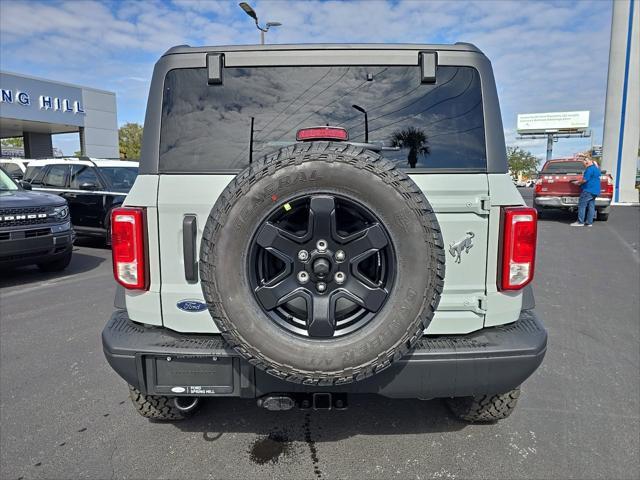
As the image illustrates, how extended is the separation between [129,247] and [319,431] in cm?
157

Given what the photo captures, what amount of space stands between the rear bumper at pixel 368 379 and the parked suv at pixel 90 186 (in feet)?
22.8

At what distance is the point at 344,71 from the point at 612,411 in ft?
9.06

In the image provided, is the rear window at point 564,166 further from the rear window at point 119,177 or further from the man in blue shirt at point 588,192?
the rear window at point 119,177

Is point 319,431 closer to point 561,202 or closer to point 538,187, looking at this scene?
point 561,202

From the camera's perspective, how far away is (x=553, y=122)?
80.4 meters

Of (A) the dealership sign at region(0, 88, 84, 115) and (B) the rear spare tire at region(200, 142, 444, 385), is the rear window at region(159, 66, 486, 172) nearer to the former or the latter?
(B) the rear spare tire at region(200, 142, 444, 385)

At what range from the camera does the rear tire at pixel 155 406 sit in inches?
102

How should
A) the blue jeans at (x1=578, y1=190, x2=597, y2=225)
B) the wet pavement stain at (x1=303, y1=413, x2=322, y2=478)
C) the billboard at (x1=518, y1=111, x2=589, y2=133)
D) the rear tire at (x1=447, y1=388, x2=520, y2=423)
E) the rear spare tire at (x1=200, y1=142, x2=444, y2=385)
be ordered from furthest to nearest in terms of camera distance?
the billboard at (x1=518, y1=111, x2=589, y2=133)
the blue jeans at (x1=578, y1=190, x2=597, y2=225)
the rear tire at (x1=447, y1=388, x2=520, y2=423)
the wet pavement stain at (x1=303, y1=413, x2=322, y2=478)
the rear spare tire at (x1=200, y1=142, x2=444, y2=385)

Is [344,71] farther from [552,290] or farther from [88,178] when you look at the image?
[88,178]

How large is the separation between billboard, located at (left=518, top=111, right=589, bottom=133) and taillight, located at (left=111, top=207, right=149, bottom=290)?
90626 mm

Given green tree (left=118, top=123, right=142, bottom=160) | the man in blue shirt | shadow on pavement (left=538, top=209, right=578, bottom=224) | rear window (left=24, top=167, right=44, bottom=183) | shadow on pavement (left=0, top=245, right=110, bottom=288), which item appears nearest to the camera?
shadow on pavement (left=0, top=245, right=110, bottom=288)

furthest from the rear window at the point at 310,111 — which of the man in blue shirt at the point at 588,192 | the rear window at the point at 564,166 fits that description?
the rear window at the point at 564,166

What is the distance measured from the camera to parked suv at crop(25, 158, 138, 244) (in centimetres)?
851

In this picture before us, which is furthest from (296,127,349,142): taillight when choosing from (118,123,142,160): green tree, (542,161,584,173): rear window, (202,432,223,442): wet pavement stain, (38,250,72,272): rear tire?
(118,123,142,160): green tree
